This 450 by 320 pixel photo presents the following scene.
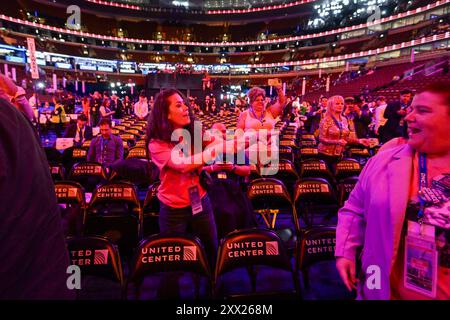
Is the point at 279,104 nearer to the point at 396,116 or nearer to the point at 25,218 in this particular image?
the point at 396,116

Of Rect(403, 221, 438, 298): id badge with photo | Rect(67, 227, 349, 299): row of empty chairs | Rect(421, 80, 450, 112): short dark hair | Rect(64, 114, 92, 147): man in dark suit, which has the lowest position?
Rect(67, 227, 349, 299): row of empty chairs

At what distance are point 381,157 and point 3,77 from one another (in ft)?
8.71

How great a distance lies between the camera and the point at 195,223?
2578 mm

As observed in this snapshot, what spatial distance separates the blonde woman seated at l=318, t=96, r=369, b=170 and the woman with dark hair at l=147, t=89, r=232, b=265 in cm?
322

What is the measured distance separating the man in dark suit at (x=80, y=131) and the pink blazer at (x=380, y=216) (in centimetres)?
703

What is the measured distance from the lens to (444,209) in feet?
5.01

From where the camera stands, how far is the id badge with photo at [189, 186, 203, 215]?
248cm

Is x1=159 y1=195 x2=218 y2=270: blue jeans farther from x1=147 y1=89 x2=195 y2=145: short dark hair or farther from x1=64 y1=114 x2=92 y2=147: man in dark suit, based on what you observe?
A: x1=64 y1=114 x2=92 y2=147: man in dark suit

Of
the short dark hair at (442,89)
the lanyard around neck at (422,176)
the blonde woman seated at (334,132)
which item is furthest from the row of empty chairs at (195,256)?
the blonde woman seated at (334,132)

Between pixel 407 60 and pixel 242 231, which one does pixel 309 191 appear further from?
pixel 407 60

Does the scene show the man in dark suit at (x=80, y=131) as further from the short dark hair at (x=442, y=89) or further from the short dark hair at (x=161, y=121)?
the short dark hair at (x=442, y=89)

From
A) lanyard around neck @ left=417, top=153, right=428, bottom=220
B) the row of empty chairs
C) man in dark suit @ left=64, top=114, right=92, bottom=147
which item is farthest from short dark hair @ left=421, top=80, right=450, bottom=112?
man in dark suit @ left=64, top=114, right=92, bottom=147

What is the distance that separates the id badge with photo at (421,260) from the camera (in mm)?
1525
